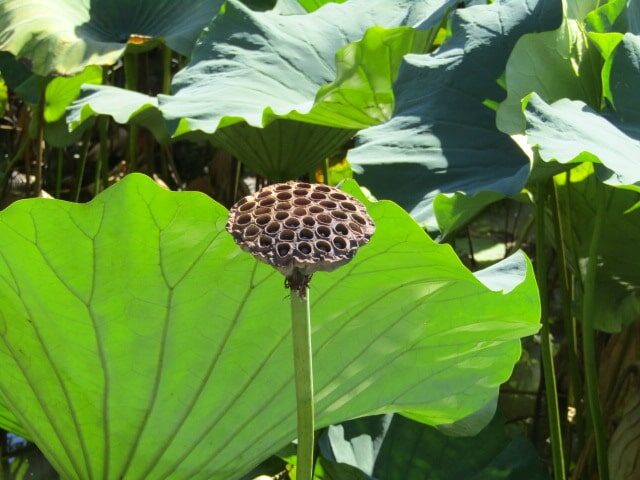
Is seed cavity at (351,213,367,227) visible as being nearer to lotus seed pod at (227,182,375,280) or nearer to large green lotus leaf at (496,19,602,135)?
lotus seed pod at (227,182,375,280)

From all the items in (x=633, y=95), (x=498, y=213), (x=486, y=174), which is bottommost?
(x=498, y=213)

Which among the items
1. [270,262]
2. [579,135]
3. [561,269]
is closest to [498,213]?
[561,269]

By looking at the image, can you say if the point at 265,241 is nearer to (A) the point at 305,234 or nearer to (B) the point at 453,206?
(A) the point at 305,234

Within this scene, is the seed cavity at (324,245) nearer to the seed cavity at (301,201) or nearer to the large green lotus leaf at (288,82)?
the seed cavity at (301,201)

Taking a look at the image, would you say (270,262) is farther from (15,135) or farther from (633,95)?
(15,135)

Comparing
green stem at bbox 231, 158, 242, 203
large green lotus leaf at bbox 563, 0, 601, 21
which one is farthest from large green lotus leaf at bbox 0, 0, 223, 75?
large green lotus leaf at bbox 563, 0, 601, 21

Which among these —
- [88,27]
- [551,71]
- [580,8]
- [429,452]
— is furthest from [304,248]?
[88,27]

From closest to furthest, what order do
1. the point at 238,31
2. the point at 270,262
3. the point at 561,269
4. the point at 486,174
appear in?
the point at 270,262 → the point at 486,174 → the point at 561,269 → the point at 238,31

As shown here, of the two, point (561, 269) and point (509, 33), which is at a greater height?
point (509, 33)
